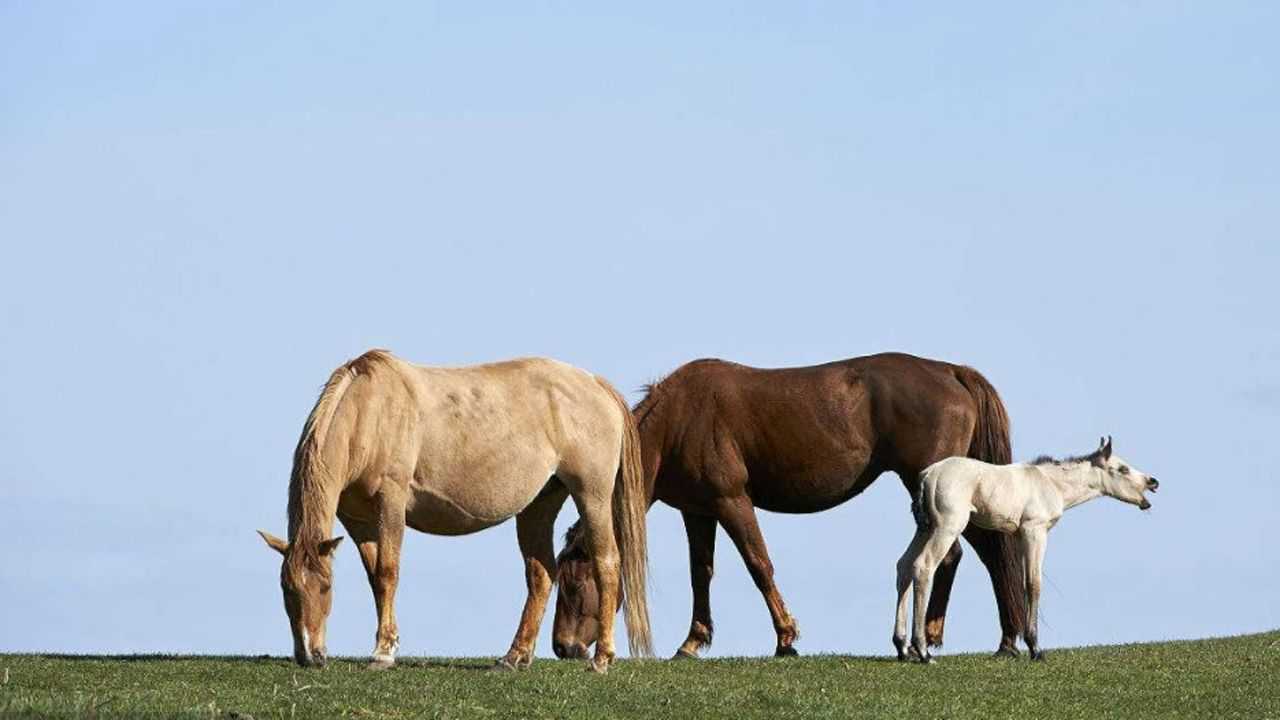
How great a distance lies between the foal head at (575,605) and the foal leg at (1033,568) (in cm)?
419

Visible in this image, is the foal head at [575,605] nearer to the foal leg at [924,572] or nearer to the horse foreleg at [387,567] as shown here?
the foal leg at [924,572]

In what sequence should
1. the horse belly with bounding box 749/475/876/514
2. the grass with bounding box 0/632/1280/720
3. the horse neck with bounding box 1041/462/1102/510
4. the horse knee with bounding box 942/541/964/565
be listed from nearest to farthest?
the grass with bounding box 0/632/1280/720, the horse neck with bounding box 1041/462/1102/510, the horse knee with bounding box 942/541/964/565, the horse belly with bounding box 749/475/876/514

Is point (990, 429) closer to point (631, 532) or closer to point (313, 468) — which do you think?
point (631, 532)

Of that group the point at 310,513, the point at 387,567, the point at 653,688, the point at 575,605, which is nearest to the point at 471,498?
the point at 387,567

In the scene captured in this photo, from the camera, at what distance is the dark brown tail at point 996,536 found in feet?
62.2

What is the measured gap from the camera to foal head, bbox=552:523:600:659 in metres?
19.4

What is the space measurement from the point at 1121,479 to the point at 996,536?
5.04ft

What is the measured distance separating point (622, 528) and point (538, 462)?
126 centimetres

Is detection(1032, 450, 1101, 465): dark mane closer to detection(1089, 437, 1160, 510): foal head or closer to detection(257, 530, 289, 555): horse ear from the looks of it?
detection(1089, 437, 1160, 510): foal head

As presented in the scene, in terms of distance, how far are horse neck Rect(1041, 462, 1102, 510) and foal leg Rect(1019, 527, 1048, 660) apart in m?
0.40

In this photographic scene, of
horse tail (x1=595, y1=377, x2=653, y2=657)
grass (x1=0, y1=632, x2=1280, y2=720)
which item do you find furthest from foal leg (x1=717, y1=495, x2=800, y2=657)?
horse tail (x1=595, y1=377, x2=653, y2=657)

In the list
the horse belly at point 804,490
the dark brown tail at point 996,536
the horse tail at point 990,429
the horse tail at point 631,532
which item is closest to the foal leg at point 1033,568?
the dark brown tail at point 996,536

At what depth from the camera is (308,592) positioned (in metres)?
14.5

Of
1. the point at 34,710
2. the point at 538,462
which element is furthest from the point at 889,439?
the point at 34,710
